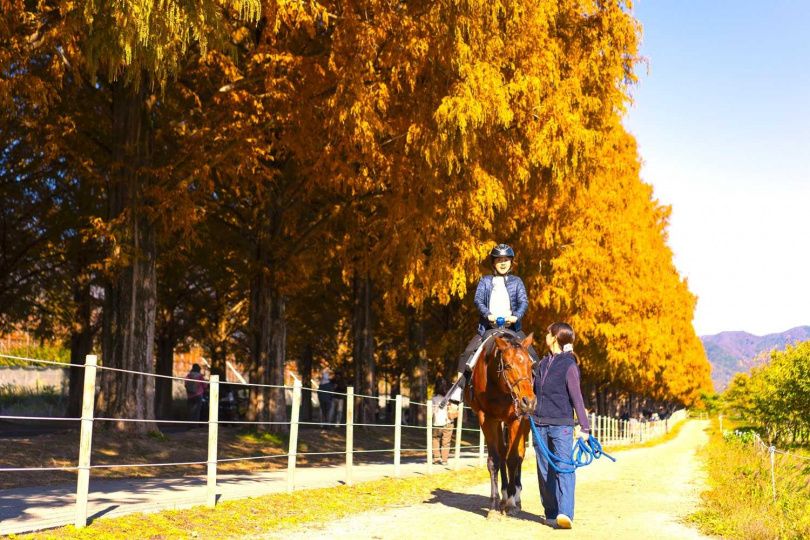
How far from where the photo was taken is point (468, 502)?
11977 mm

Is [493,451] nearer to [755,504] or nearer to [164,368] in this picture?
[755,504]

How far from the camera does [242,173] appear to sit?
1664 cm

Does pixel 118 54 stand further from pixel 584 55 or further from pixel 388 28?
pixel 584 55

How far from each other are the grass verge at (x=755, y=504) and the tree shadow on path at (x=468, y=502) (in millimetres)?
1847

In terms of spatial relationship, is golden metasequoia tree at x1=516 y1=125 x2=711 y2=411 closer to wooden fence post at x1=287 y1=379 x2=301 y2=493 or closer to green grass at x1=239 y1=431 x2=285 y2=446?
green grass at x1=239 y1=431 x2=285 y2=446

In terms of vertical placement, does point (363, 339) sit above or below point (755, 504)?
above

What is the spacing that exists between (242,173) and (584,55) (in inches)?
306

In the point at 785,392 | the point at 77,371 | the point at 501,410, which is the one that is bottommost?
the point at 501,410

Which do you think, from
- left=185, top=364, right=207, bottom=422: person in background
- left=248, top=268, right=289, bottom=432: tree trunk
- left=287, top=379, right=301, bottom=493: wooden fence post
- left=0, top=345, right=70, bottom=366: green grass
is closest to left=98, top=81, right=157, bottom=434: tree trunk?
left=248, top=268, right=289, bottom=432: tree trunk

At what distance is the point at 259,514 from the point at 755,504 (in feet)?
20.0

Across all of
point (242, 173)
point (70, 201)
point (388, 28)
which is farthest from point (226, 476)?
point (70, 201)

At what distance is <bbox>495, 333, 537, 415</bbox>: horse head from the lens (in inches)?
349

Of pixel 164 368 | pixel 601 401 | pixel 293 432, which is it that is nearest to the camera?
pixel 293 432

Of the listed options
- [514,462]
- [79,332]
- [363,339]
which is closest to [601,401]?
[363,339]
